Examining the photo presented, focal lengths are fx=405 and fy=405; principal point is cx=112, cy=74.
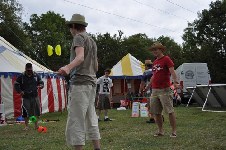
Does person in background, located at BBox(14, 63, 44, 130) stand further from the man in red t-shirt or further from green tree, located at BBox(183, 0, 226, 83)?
green tree, located at BBox(183, 0, 226, 83)

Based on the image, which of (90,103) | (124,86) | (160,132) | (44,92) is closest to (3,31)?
(124,86)

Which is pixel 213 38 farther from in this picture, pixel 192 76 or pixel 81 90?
pixel 81 90

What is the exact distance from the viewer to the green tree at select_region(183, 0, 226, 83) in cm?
3594

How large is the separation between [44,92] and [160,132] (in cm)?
978

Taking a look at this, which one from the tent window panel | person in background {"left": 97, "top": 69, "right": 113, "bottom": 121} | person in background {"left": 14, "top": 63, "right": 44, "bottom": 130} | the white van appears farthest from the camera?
the tent window panel

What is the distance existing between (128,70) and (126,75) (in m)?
0.46

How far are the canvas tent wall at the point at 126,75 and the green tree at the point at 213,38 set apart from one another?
11.7m

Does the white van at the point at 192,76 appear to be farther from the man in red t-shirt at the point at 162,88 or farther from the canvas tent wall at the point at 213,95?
the man in red t-shirt at the point at 162,88

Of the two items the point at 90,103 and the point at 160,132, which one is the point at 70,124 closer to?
the point at 90,103

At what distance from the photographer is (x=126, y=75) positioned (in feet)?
79.9

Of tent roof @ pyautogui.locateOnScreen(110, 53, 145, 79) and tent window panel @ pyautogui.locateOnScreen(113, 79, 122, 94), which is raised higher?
tent roof @ pyautogui.locateOnScreen(110, 53, 145, 79)

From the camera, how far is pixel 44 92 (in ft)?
55.8

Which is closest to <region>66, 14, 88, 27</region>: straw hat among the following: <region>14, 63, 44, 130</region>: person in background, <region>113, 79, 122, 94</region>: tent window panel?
<region>14, 63, 44, 130</region>: person in background

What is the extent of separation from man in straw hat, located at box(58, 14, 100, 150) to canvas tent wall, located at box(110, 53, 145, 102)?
1922 cm
